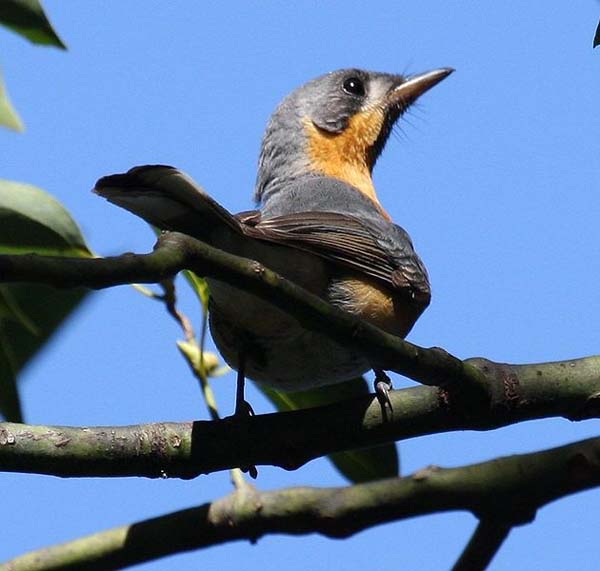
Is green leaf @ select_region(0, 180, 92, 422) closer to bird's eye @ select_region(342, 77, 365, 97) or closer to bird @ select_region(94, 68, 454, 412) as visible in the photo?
bird @ select_region(94, 68, 454, 412)

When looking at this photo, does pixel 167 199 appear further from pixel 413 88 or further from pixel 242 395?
pixel 413 88

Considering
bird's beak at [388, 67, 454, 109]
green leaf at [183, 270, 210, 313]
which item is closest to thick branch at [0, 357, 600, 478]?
green leaf at [183, 270, 210, 313]

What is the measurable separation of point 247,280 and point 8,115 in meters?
1.61

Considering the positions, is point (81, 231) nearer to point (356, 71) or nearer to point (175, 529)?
point (175, 529)

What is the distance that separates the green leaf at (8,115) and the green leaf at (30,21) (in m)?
0.40

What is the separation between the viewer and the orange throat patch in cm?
701

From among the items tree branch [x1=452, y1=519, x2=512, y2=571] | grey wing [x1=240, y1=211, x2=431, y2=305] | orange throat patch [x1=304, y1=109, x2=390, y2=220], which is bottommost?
tree branch [x1=452, y1=519, x2=512, y2=571]

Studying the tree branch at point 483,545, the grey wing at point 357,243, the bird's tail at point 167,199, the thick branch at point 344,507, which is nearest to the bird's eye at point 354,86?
the grey wing at point 357,243

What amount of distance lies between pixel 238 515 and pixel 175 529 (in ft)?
0.61

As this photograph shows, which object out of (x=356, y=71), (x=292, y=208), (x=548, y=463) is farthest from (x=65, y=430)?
(x=356, y=71)

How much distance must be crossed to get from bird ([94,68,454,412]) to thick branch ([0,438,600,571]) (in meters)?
0.45

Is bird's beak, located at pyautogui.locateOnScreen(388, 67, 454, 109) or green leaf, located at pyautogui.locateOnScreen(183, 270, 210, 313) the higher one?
bird's beak, located at pyautogui.locateOnScreen(388, 67, 454, 109)

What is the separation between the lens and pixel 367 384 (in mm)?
4758

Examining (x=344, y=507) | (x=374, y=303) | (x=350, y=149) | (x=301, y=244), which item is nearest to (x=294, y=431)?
(x=344, y=507)
